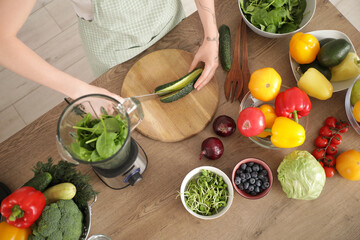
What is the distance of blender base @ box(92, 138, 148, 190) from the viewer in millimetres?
873

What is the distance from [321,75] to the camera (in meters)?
1.00

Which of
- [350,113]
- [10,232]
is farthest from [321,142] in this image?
[10,232]

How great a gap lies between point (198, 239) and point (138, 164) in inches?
12.9

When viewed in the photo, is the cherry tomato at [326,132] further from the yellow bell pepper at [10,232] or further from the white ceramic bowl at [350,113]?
the yellow bell pepper at [10,232]

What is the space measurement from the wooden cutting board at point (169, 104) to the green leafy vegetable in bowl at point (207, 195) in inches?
7.3

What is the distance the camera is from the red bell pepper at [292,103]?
0.93 meters

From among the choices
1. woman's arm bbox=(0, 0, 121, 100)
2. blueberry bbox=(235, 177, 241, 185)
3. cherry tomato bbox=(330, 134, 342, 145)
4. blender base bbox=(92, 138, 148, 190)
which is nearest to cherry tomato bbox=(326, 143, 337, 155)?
cherry tomato bbox=(330, 134, 342, 145)

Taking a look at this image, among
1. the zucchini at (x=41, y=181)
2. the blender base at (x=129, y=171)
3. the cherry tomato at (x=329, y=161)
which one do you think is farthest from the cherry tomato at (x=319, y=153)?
the zucchini at (x=41, y=181)

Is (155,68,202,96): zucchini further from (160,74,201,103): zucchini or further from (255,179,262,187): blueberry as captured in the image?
(255,179,262,187): blueberry

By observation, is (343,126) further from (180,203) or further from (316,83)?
(180,203)

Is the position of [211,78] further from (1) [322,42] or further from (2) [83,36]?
(2) [83,36]

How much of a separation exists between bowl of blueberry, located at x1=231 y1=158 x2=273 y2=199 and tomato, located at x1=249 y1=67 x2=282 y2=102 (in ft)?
0.76

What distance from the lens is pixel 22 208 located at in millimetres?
664

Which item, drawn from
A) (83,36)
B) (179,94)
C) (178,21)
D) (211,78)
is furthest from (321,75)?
(83,36)
